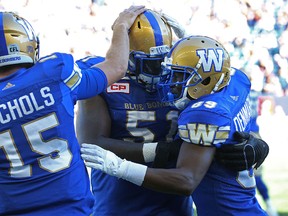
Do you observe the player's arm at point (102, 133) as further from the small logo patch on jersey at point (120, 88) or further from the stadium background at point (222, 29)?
the stadium background at point (222, 29)

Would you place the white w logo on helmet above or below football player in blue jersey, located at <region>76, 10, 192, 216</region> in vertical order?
above

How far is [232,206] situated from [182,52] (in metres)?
0.70

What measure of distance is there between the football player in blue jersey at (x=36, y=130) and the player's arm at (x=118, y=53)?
150 mm

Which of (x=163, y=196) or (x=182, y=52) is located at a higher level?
(x=182, y=52)

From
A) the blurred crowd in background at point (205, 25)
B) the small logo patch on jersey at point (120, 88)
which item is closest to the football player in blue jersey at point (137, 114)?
the small logo patch on jersey at point (120, 88)

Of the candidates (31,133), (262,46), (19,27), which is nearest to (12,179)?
(31,133)

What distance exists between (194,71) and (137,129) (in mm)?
403

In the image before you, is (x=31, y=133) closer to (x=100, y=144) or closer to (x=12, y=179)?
(x=12, y=179)

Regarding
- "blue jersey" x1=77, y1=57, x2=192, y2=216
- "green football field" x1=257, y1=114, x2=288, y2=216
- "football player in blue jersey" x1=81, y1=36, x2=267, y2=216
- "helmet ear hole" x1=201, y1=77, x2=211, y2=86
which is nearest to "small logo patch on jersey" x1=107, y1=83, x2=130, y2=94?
"blue jersey" x1=77, y1=57, x2=192, y2=216

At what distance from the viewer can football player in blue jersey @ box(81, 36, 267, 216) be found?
2.30 meters

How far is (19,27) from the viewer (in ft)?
7.21

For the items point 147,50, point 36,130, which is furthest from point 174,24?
point 36,130

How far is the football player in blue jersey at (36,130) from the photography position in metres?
2.09

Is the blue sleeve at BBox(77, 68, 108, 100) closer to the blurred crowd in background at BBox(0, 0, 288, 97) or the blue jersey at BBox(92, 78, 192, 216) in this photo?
the blue jersey at BBox(92, 78, 192, 216)
